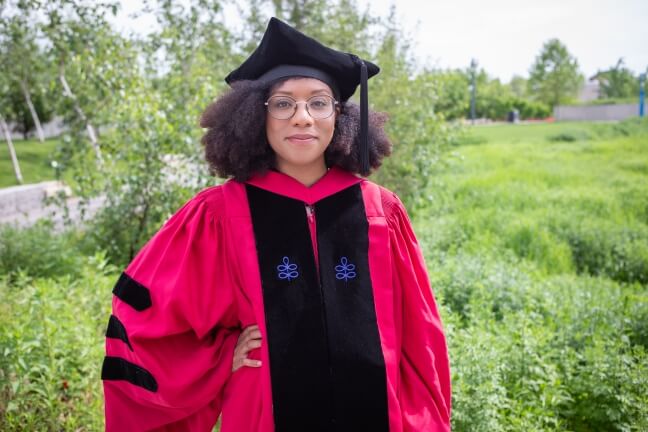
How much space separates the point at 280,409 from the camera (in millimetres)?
1705

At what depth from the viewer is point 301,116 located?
70.2 inches

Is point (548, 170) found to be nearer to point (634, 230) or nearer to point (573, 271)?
point (634, 230)

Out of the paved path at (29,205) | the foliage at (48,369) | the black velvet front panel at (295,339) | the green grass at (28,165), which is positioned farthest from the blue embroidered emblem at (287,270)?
the green grass at (28,165)

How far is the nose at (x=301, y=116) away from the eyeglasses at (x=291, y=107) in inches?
0.5

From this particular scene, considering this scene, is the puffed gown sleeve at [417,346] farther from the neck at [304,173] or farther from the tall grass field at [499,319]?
the tall grass field at [499,319]

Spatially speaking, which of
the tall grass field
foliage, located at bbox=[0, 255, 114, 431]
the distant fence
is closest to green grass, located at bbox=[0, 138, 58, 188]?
the tall grass field

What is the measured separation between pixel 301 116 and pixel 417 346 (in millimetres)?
858

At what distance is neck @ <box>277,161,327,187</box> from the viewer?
6.26 ft

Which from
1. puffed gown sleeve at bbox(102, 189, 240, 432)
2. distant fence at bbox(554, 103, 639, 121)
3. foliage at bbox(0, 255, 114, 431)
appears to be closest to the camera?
puffed gown sleeve at bbox(102, 189, 240, 432)

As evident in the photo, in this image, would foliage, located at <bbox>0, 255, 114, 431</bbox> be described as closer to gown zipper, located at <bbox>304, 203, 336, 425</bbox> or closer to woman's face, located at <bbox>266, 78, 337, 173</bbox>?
gown zipper, located at <bbox>304, 203, 336, 425</bbox>

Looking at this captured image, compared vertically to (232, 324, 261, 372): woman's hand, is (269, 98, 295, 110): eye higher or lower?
higher

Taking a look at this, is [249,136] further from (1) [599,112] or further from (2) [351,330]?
(1) [599,112]

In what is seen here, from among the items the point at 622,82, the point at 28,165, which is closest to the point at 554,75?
the point at 622,82

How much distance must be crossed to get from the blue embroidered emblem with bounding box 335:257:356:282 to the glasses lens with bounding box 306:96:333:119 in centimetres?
49
